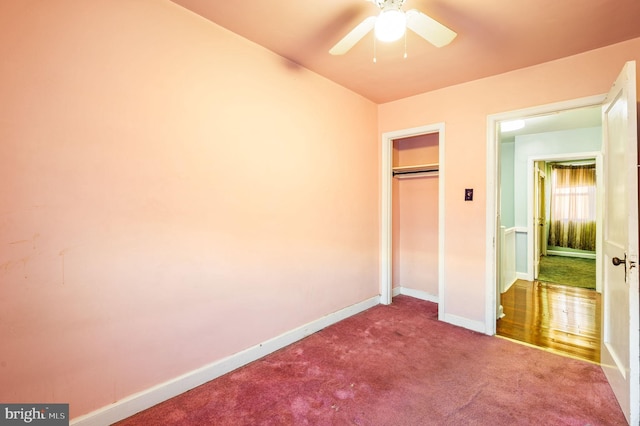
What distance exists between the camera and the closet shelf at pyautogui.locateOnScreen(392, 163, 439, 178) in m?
3.73

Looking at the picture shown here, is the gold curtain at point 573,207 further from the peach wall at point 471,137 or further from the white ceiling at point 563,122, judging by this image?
the peach wall at point 471,137

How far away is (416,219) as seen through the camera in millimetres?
4035

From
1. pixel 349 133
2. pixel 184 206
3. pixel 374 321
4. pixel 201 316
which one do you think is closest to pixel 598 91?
pixel 349 133

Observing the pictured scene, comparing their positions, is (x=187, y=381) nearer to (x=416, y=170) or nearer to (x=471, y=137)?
(x=471, y=137)

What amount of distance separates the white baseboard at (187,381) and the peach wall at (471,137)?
1.55 metres

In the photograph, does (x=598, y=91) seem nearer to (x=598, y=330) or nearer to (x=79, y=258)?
(x=598, y=330)

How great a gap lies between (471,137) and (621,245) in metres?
1.58

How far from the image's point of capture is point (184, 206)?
1.94m

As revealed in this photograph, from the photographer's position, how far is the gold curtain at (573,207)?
7152 millimetres

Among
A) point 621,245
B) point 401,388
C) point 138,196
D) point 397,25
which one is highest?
point 397,25

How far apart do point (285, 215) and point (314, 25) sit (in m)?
1.50

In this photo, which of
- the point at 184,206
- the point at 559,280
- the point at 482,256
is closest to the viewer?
the point at 184,206

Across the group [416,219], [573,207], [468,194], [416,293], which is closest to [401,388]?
[468,194]

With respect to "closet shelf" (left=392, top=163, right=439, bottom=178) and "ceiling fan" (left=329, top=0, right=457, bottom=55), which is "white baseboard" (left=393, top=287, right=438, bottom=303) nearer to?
"closet shelf" (left=392, top=163, right=439, bottom=178)
